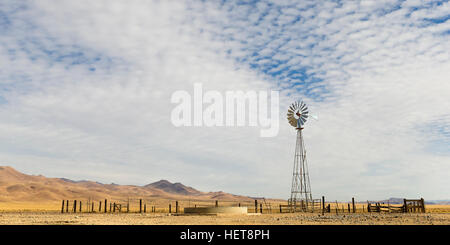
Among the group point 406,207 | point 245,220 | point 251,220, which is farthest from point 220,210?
point 406,207

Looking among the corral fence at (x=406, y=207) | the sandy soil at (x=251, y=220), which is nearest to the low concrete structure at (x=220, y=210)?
the sandy soil at (x=251, y=220)

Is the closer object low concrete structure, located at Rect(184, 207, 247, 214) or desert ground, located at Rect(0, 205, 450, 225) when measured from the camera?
desert ground, located at Rect(0, 205, 450, 225)

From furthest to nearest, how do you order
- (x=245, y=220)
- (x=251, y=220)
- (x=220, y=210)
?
(x=220, y=210), (x=245, y=220), (x=251, y=220)

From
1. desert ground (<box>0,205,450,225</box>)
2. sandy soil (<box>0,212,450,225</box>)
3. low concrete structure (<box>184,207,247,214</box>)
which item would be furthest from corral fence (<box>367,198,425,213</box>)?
low concrete structure (<box>184,207,247,214</box>)

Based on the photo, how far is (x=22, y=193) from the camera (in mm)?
125562

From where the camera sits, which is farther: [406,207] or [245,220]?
[406,207]

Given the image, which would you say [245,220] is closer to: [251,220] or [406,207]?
[251,220]

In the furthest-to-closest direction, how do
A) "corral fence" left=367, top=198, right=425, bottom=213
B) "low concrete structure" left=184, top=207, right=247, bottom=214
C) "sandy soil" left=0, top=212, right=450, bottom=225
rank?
"corral fence" left=367, top=198, right=425, bottom=213, "low concrete structure" left=184, top=207, right=247, bottom=214, "sandy soil" left=0, top=212, right=450, bottom=225

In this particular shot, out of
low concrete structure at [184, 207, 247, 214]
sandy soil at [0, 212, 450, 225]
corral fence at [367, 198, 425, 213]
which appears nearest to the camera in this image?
sandy soil at [0, 212, 450, 225]

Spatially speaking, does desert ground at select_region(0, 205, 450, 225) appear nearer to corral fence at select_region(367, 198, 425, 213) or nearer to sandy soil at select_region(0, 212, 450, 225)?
sandy soil at select_region(0, 212, 450, 225)
